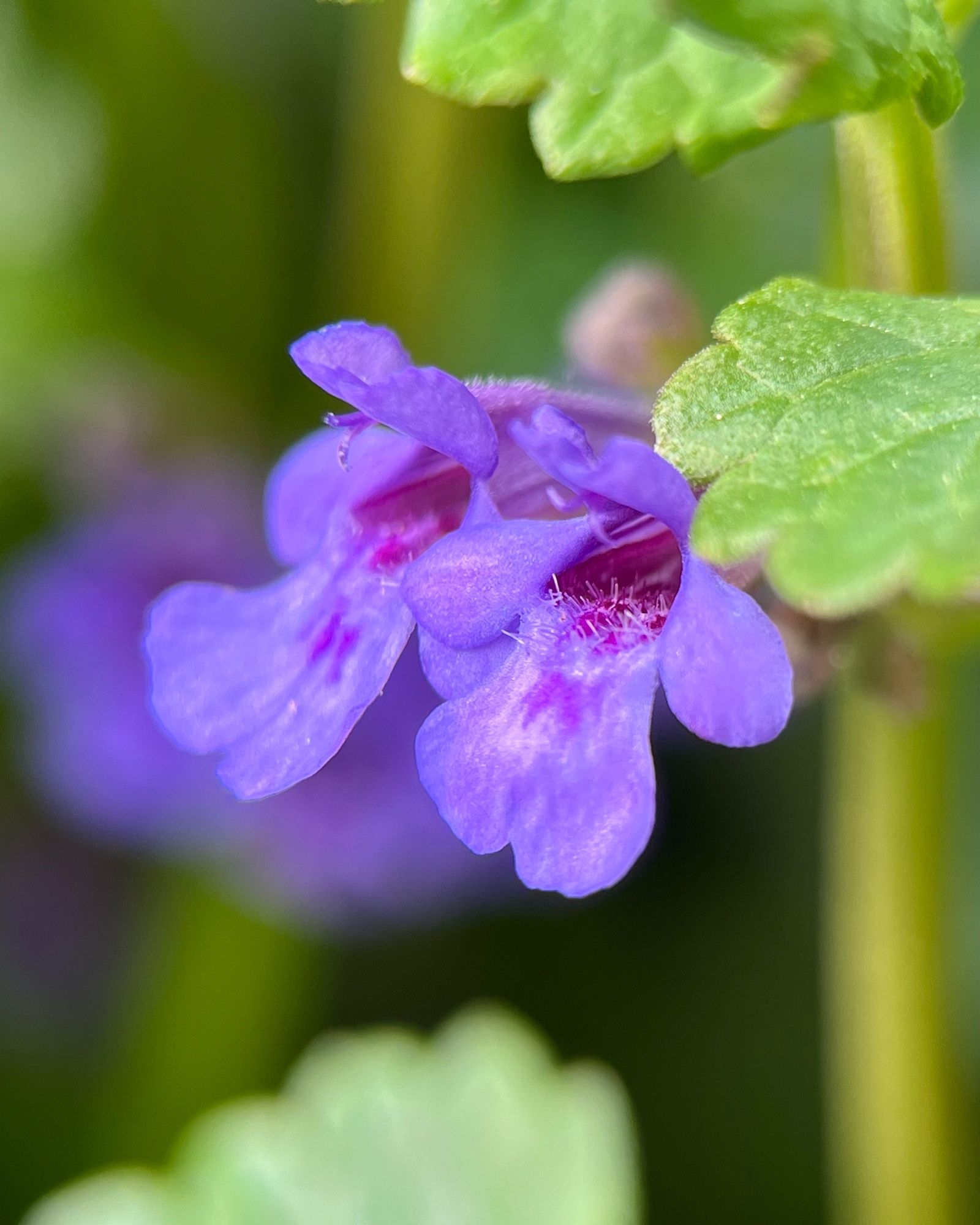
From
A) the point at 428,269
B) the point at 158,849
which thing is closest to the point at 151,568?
the point at 158,849

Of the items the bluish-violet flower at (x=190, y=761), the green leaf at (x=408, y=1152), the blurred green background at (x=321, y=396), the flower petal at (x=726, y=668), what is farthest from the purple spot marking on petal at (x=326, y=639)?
A: the blurred green background at (x=321, y=396)

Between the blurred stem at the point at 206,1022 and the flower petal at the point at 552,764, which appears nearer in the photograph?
the flower petal at the point at 552,764

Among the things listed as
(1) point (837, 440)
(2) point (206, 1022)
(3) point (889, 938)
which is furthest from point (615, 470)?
(2) point (206, 1022)

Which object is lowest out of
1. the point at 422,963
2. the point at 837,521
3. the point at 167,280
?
the point at 422,963

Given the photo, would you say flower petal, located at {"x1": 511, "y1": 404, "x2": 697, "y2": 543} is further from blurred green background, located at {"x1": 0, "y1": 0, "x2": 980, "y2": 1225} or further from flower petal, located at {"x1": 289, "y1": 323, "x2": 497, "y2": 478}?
blurred green background, located at {"x1": 0, "y1": 0, "x2": 980, "y2": 1225}

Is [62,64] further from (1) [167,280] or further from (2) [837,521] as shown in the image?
(2) [837,521]

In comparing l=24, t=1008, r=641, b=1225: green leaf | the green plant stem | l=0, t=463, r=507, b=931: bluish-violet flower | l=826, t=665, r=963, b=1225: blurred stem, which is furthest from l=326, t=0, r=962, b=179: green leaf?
l=0, t=463, r=507, b=931: bluish-violet flower

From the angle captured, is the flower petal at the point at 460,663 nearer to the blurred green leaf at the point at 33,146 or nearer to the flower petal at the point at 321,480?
the flower petal at the point at 321,480
